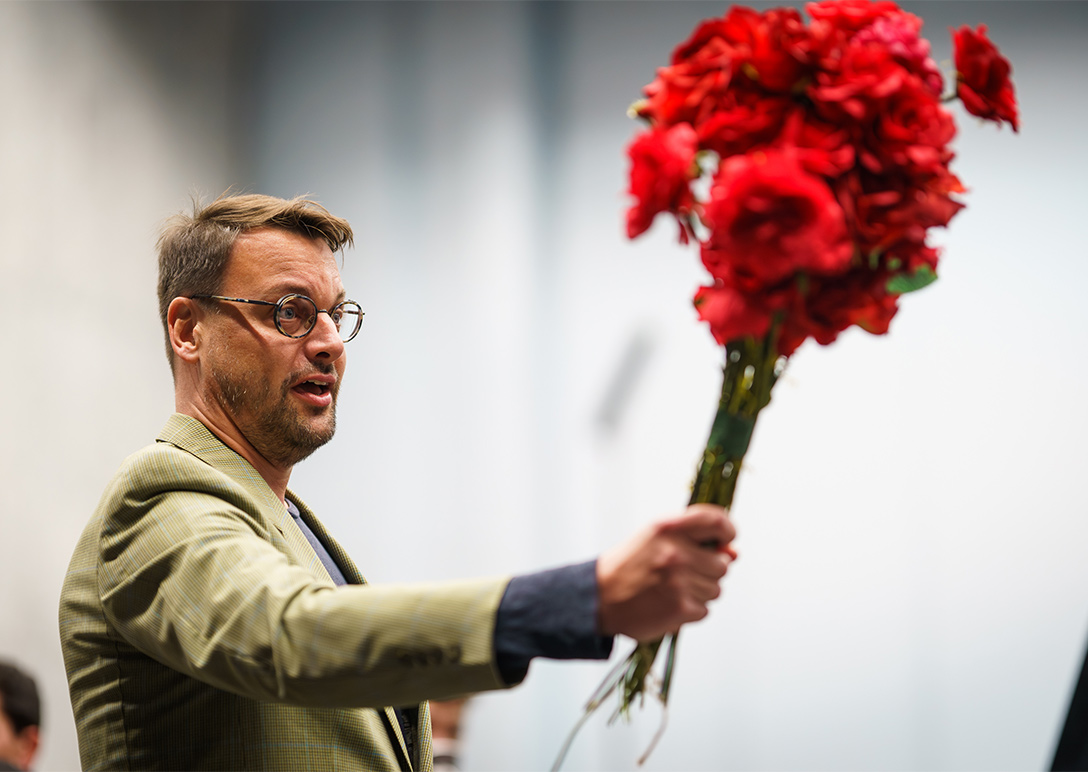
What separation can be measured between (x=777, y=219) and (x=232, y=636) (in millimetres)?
597

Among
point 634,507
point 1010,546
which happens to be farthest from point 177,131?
point 1010,546

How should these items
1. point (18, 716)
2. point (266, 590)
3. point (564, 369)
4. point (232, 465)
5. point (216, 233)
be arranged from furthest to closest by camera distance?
point (564, 369)
point (18, 716)
point (216, 233)
point (232, 465)
point (266, 590)

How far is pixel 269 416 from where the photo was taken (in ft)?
4.72

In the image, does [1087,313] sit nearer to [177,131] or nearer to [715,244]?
[715,244]

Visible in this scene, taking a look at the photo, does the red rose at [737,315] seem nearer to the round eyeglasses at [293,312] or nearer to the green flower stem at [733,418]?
the green flower stem at [733,418]

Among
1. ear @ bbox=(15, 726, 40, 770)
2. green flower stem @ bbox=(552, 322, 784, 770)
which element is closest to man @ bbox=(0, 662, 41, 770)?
ear @ bbox=(15, 726, 40, 770)

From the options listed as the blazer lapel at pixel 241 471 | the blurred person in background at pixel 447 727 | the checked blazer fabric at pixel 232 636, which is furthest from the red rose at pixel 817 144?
the blurred person in background at pixel 447 727

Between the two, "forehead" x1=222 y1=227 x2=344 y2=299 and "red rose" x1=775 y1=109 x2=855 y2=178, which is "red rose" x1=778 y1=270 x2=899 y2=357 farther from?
"forehead" x1=222 y1=227 x2=344 y2=299

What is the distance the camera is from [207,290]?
152 centimetres

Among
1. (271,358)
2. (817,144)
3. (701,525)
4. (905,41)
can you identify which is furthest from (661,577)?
(271,358)

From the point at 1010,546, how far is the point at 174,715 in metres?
2.87

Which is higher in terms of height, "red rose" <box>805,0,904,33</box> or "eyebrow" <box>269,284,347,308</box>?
"red rose" <box>805,0,904,33</box>

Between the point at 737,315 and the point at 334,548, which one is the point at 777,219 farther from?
the point at 334,548

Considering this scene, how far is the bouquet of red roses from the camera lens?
2.64 ft
